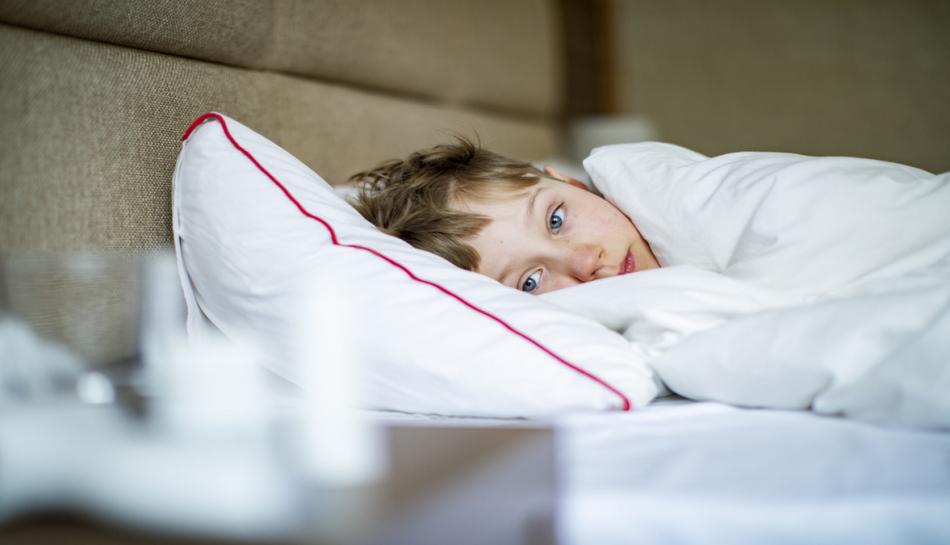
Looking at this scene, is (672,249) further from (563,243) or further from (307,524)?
(307,524)

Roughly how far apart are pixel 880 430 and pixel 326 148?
0.91 meters

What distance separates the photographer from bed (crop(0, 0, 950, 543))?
0.37 metres

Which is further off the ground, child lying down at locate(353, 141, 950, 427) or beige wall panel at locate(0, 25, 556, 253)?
beige wall panel at locate(0, 25, 556, 253)

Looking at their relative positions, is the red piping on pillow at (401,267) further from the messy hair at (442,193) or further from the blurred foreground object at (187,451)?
the messy hair at (442,193)

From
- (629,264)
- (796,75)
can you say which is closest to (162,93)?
(629,264)

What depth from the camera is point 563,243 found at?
78 centimetres

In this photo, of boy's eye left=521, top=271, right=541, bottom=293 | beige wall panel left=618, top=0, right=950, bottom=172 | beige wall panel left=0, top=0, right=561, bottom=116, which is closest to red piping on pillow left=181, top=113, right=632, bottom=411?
beige wall panel left=0, top=0, right=561, bottom=116

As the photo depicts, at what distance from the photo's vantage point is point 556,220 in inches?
32.1

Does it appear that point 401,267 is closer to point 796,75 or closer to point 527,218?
point 527,218

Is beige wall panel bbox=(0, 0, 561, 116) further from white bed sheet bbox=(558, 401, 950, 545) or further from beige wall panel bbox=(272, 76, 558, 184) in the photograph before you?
white bed sheet bbox=(558, 401, 950, 545)

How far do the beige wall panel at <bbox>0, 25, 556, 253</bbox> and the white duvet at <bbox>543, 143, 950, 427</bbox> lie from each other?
486 mm

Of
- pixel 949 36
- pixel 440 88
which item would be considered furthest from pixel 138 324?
pixel 949 36

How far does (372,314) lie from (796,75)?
2.62m

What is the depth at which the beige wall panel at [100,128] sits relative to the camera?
1.89 feet
